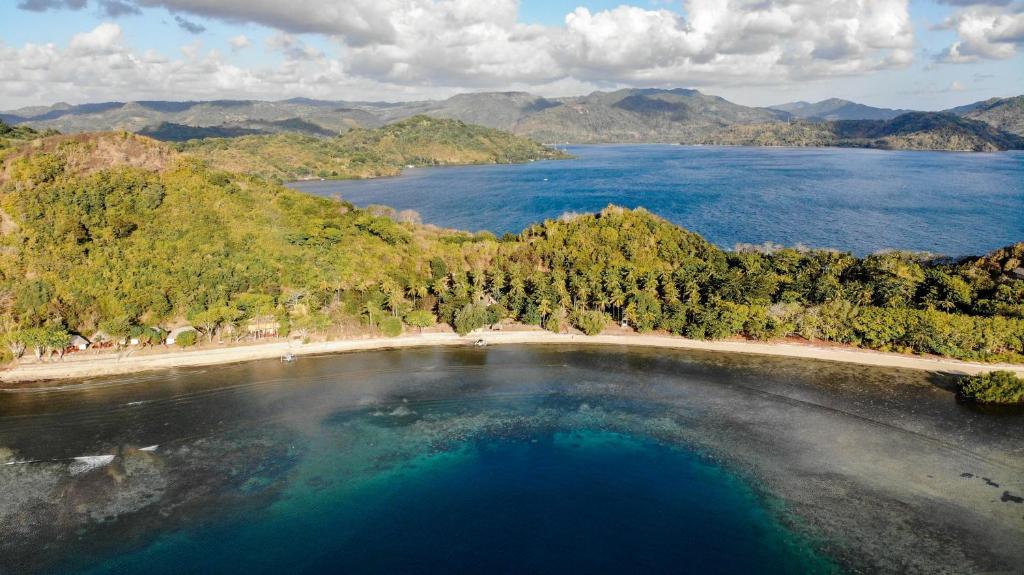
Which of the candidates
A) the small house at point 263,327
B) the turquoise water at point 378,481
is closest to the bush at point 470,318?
the turquoise water at point 378,481

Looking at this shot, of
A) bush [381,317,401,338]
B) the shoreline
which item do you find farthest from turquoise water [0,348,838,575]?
bush [381,317,401,338]

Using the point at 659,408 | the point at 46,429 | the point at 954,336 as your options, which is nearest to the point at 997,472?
the point at 954,336

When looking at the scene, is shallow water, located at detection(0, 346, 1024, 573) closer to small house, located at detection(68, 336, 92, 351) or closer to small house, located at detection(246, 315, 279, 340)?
small house, located at detection(68, 336, 92, 351)

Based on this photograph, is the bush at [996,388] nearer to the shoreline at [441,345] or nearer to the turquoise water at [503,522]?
the shoreline at [441,345]

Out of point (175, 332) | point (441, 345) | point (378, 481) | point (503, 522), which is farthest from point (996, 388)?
point (175, 332)

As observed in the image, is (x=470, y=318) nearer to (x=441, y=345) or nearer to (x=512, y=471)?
(x=441, y=345)
